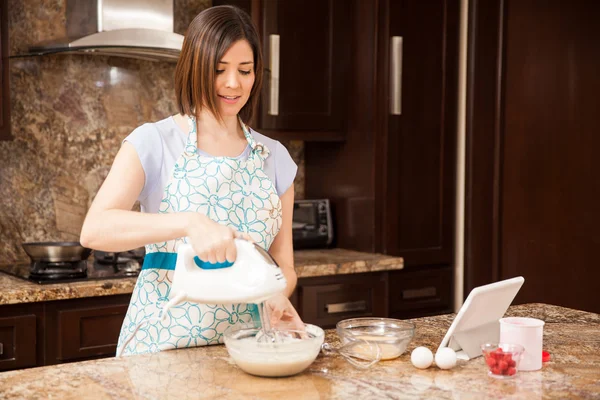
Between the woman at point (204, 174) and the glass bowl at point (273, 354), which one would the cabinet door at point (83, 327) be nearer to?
the woman at point (204, 174)

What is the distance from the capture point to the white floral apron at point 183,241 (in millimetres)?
1902

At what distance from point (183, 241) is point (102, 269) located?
1.26 m

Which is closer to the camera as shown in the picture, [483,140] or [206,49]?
[206,49]

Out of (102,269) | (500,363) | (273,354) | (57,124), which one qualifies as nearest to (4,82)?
(57,124)

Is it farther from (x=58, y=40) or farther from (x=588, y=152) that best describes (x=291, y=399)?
(x=588, y=152)

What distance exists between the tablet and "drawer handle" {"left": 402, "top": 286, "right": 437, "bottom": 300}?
1841 millimetres

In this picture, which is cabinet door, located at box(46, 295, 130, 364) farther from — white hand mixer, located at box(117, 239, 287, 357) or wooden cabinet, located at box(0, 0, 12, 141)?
white hand mixer, located at box(117, 239, 287, 357)

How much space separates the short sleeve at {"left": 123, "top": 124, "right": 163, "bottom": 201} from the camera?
6.14 ft

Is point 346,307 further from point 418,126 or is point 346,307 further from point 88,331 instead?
point 88,331

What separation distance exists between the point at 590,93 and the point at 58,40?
2.53 meters

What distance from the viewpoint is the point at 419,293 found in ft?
12.2

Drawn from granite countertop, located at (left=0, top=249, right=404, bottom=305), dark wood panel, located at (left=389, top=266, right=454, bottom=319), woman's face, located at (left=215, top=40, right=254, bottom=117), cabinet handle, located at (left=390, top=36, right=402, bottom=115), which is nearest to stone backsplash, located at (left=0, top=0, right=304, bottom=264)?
granite countertop, located at (left=0, top=249, right=404, bottom=305)

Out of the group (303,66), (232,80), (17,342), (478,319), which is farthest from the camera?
Answer: (303,66)

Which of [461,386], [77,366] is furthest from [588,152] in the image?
[77,366]
